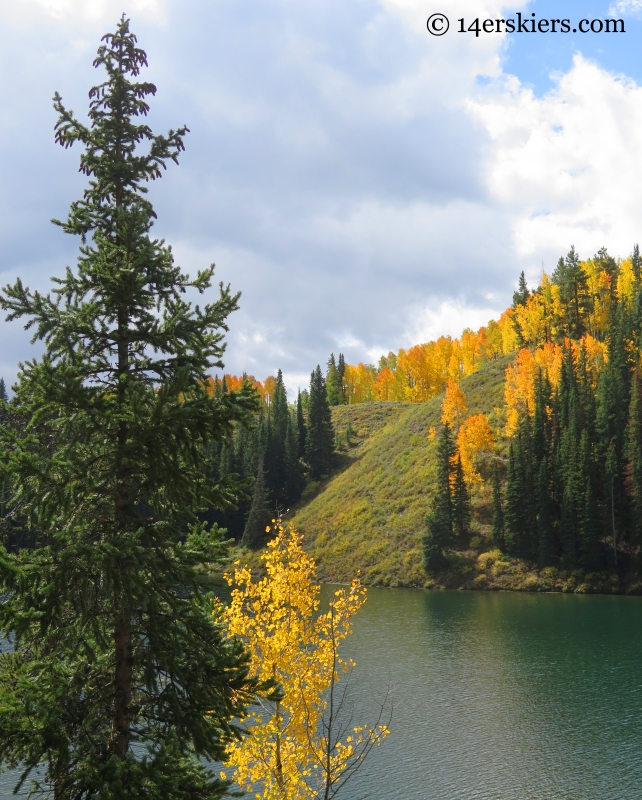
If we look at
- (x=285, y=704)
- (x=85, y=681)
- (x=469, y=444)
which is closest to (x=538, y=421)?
(x=469, y=444)

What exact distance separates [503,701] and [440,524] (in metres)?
46.3

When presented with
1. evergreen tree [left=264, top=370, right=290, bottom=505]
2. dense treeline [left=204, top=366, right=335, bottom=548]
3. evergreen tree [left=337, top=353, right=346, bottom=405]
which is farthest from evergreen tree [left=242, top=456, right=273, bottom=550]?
evergreen tree [left=337, top=353, right=346, bottom=405]

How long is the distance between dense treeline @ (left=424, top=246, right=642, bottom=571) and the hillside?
16.4ft

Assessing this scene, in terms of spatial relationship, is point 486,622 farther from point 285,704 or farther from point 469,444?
point 285,704

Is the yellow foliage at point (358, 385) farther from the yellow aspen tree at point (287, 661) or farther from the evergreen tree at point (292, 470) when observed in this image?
the yellow aspen tree at point (287, 661)

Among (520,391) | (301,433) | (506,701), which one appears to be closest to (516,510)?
(520,391)

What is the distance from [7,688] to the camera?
8953 mm

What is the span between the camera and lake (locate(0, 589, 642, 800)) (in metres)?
26.2

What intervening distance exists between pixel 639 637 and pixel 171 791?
50068 mm

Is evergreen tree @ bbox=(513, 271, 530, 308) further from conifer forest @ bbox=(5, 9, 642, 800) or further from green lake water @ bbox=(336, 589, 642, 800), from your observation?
conifer forest @ bbox=(5, 9, 642, 800)

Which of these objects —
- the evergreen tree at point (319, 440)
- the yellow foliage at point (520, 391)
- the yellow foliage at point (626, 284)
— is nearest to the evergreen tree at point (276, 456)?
the evergreen tree at point (319, 440)

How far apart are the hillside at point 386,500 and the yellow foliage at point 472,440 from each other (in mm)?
4560

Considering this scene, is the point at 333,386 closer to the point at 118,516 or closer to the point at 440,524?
the point at 440,524

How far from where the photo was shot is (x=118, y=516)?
1001 centimetres
